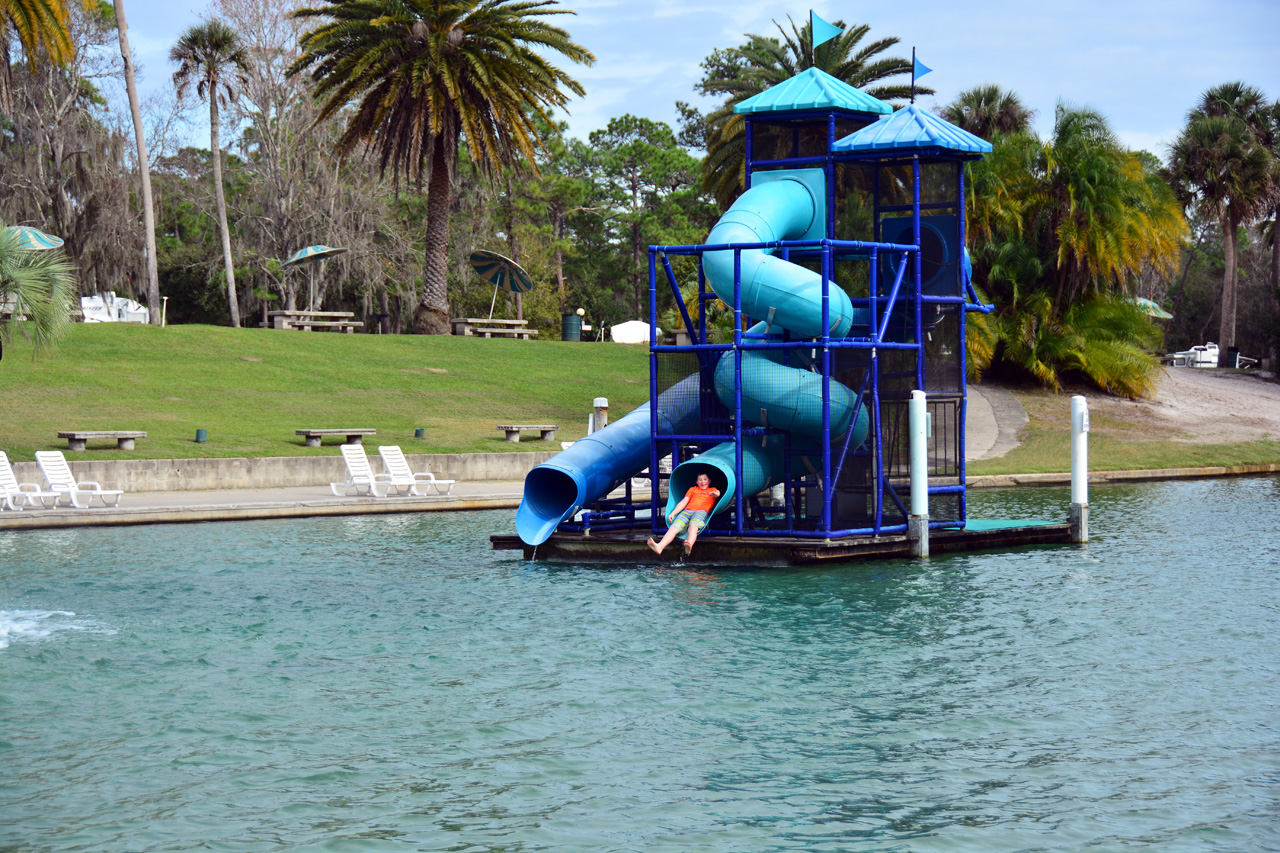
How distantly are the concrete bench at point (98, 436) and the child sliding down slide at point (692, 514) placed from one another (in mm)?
14360

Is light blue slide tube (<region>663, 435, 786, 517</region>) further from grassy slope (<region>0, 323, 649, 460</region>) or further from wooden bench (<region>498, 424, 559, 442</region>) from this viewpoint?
wooden bench (<region>498, 424, 559, 442</region>)

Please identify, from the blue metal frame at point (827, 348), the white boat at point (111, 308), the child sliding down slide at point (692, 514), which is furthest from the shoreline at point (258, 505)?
the white boat at point (111, 308)

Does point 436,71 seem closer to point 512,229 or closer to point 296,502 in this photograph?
point 296,502

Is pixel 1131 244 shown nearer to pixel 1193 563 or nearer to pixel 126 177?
pixel 1193 563

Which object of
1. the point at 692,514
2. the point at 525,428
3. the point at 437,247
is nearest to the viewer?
the point at 692,514

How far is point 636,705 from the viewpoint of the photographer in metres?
10.4

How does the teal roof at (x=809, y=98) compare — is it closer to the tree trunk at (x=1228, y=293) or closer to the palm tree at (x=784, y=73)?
the palm tree at (x=784, y=73)

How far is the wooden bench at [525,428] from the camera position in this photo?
32438 mm

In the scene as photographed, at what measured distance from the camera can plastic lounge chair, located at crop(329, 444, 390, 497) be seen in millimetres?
25469

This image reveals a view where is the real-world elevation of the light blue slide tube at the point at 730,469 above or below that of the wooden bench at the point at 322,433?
below

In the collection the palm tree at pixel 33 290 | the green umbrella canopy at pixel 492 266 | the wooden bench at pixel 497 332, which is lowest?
the palm tree at pixel 33 290

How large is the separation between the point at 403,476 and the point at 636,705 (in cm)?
1630

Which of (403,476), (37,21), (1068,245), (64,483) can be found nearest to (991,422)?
(1068,245)

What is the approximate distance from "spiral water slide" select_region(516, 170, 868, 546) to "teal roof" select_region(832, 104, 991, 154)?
1000 mm
